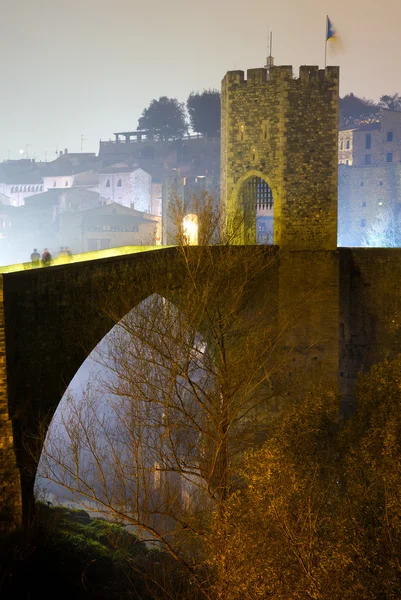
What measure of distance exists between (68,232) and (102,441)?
2211cm

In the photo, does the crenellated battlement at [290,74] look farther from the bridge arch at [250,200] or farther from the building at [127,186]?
the building at [127,186]

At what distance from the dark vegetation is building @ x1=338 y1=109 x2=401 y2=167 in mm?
35982

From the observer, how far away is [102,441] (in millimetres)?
17578

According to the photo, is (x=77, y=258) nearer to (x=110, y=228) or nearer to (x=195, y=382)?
(x=195, y=382)

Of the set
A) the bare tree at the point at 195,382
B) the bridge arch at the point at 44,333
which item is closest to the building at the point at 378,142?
the bare tree at the point at 195,382

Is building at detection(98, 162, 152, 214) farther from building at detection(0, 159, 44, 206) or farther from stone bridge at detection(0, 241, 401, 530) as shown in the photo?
stone bridge at detection(0, 241, 401, 530)

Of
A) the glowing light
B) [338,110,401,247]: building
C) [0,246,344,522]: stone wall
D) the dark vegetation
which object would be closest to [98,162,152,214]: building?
[338,110,401,247]: building

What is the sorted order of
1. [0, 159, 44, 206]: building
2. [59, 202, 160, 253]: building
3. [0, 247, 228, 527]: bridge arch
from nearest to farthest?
1. [0, 247, 228, 527]: bridge arch
2. [59, 202, 160, 253]: building
3. [0, 159, 44, 206]: building

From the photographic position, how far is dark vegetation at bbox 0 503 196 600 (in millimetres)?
8055

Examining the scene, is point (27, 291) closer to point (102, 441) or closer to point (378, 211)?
point (102, 441)

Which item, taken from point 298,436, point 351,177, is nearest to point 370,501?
point 298,436

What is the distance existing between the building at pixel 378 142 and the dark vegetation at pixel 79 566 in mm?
35982

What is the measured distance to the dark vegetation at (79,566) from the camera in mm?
8055

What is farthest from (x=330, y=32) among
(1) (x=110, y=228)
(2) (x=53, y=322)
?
(1) (x=110, y=228)
